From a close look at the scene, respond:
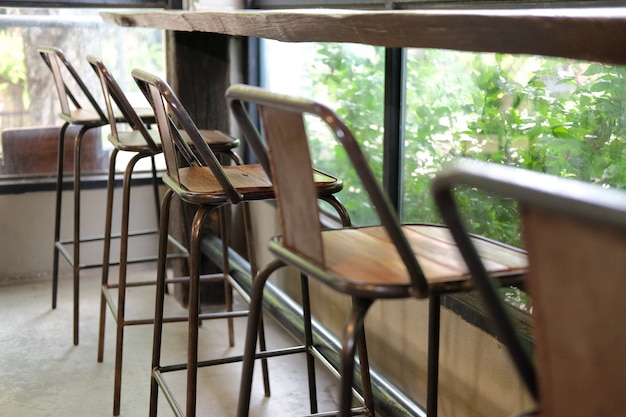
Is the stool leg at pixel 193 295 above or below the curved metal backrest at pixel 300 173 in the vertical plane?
below

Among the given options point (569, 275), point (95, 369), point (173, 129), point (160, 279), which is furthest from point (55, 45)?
point (569, 275)

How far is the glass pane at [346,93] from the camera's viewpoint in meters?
2.80

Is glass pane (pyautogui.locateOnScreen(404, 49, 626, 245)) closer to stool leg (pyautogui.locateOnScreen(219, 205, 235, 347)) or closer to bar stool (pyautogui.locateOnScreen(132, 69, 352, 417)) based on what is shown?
bar stool (pyautogui.locateOnScreen(132, 69, 352, 417))

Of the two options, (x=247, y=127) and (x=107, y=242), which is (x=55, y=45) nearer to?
(x=107, y=242)

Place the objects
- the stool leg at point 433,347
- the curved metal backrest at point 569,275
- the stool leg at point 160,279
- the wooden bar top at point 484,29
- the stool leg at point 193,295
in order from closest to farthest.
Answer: the curved metal backrest at point 569,275, the wooden bar top at point 484,29, the stool leg at point 433,347, the stool leg at point 193,295, the stool leg at point 160,279

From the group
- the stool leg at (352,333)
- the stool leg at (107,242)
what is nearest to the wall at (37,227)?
the stool leg at (107,242)

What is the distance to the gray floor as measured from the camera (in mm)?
2777

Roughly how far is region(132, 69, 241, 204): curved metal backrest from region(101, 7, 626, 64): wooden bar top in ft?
1.01

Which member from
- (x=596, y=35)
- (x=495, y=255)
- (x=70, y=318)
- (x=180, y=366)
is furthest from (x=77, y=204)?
(x=596, y=35)

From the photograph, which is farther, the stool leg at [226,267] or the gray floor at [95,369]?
the stool leg at [226,267]

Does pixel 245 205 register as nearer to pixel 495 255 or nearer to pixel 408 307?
pixel 408 307

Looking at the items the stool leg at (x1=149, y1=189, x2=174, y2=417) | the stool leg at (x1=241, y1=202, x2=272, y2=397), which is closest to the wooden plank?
the stool leg at (x1=149, y1=189, x2=174, y2=417)

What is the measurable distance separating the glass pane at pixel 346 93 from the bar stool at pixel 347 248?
1.34 metres

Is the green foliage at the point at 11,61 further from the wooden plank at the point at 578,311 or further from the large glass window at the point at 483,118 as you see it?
the wooden plank at the point at 578,311
